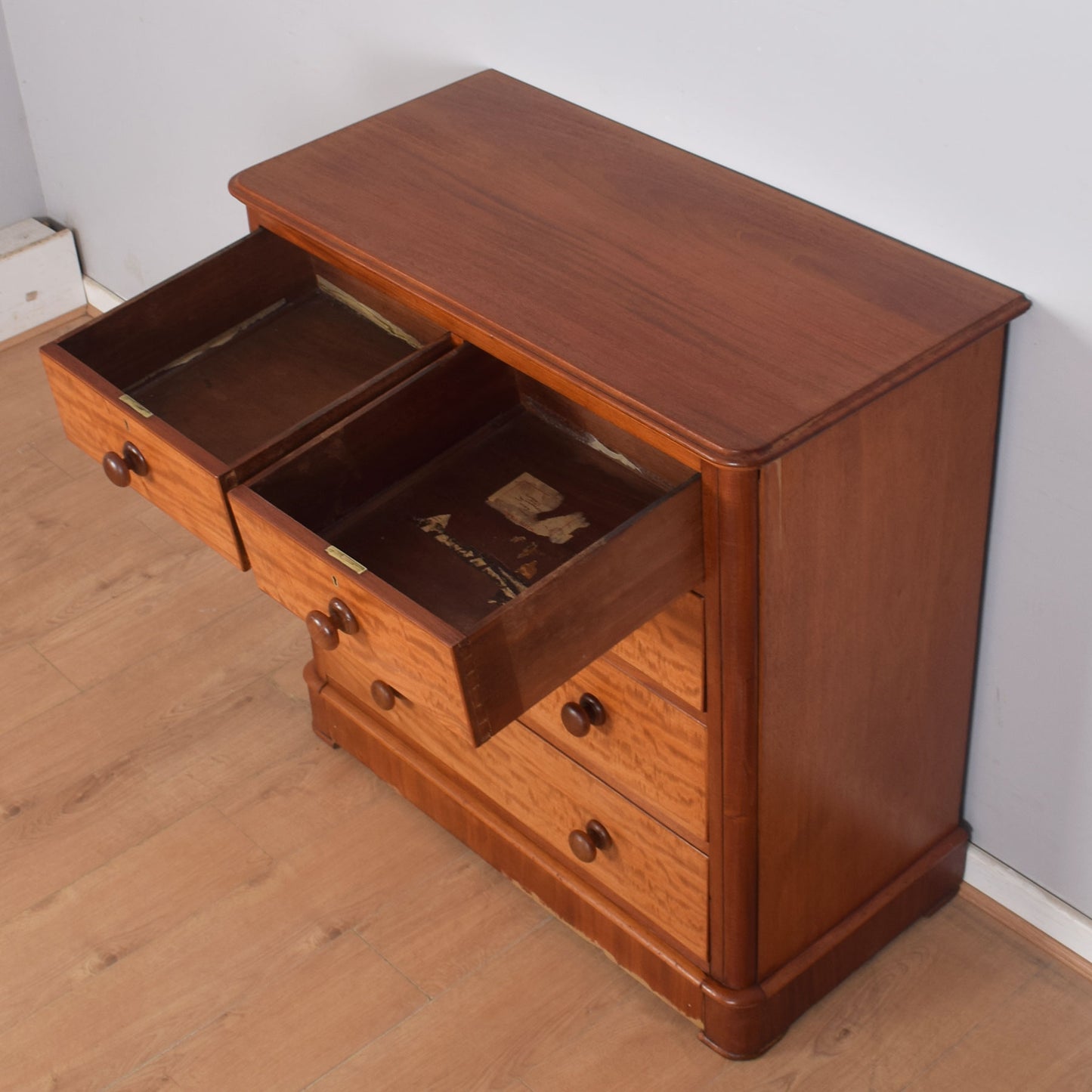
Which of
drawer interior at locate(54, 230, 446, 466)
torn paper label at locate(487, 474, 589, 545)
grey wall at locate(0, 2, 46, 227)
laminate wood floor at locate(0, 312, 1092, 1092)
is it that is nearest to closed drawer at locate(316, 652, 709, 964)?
laminate wood floor at locate(0, 312, 1092, 1092)

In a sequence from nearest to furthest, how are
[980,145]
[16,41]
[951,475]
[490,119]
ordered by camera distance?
[980,145], [951,475], [490,119], [16,41]

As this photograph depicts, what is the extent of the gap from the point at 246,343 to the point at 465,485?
0.35 m

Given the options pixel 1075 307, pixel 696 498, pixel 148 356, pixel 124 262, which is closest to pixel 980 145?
pixel 1075 307

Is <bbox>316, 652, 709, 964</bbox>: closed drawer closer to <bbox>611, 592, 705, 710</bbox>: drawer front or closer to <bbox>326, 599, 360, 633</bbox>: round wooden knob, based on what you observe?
<bbox>611, 592, 705, 710</bbox>: drawer front

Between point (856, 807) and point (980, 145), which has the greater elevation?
point (980, 145)

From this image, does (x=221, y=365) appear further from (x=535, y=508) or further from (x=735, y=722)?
(x=735, y=722)

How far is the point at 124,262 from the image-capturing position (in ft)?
9.07

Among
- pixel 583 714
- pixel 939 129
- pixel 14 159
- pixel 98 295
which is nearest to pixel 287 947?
pixel 583 714

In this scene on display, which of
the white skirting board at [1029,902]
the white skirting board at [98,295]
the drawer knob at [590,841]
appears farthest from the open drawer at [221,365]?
the white skirting board at [98,295]

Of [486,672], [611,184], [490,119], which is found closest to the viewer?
[486,672]

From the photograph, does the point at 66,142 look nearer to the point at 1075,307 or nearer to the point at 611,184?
the point at 611,184

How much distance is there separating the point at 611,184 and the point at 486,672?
23.8 inches

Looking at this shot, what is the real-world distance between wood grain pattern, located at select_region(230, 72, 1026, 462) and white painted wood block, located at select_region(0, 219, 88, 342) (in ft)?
4.48

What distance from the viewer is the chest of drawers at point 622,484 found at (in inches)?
49.1
